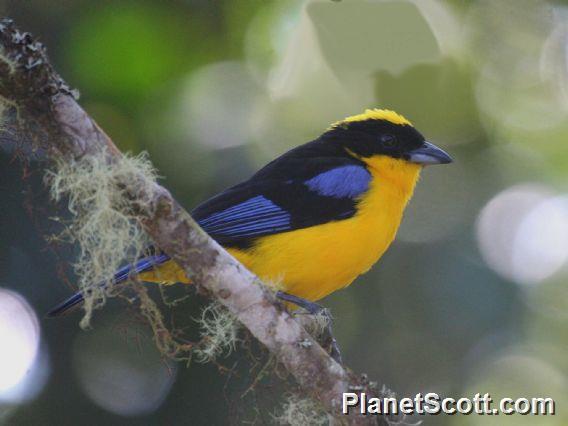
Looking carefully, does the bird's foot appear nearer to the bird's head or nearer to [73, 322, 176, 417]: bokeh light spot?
[73, 322, 176, 417]: bokeh light spot

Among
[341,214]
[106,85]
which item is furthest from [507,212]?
[106,85]

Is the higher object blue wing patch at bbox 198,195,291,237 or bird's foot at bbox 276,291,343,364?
blue wing patch at bbox 198,195,291,237

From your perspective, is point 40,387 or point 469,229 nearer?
point 40,387

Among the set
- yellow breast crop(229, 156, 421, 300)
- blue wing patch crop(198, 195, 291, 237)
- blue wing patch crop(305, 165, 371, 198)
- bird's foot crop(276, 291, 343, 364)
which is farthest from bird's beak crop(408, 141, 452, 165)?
bird's foot crop(276, 291, 343, 364)

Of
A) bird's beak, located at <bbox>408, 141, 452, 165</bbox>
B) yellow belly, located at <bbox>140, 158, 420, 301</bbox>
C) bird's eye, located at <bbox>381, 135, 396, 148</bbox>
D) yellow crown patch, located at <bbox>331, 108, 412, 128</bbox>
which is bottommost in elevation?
yellow belly, located at <bbox>140, 158, 420, 301</bbox>

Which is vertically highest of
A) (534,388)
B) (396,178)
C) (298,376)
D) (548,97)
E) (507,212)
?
(548,97)

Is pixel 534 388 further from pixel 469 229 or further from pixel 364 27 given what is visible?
pixel 364 27

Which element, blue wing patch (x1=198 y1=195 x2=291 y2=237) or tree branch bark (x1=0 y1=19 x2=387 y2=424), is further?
blue wing patch (x1=198 y1=195 x2=291 y2=237)
